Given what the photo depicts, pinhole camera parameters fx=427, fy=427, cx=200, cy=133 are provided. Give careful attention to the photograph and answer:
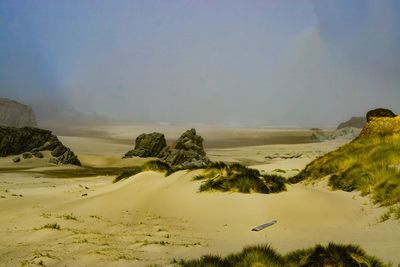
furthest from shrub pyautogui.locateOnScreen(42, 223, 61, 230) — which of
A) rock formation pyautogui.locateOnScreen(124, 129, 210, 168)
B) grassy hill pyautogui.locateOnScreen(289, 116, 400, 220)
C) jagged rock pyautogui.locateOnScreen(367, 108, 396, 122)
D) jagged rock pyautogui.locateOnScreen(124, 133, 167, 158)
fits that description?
jagged rock pyautogui.locateOnScreen(124, 133, 167, 158)

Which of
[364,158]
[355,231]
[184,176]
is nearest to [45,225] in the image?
[184,176]

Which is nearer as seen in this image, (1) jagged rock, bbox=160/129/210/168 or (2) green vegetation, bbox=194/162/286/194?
(2) green vegetation, bbox=194/162/286/194

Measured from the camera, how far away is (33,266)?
5.98 meters

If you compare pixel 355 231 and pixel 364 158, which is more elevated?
pixel 364 158

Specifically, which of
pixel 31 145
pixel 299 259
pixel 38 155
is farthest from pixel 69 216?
pixel 31 145

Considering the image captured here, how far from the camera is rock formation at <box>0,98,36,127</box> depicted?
358 ft

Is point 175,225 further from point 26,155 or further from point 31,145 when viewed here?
point 31,145

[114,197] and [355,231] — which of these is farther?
[114,197]

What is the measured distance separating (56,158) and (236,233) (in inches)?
1257

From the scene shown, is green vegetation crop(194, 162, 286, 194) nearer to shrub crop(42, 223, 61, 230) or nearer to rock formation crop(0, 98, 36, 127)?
shrub crop(42, 223, 61, 230)

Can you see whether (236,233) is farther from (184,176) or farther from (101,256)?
(184,176)

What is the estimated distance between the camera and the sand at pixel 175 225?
659 cm

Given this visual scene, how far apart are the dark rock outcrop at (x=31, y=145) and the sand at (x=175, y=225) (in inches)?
998

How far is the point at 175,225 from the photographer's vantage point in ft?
29.2
